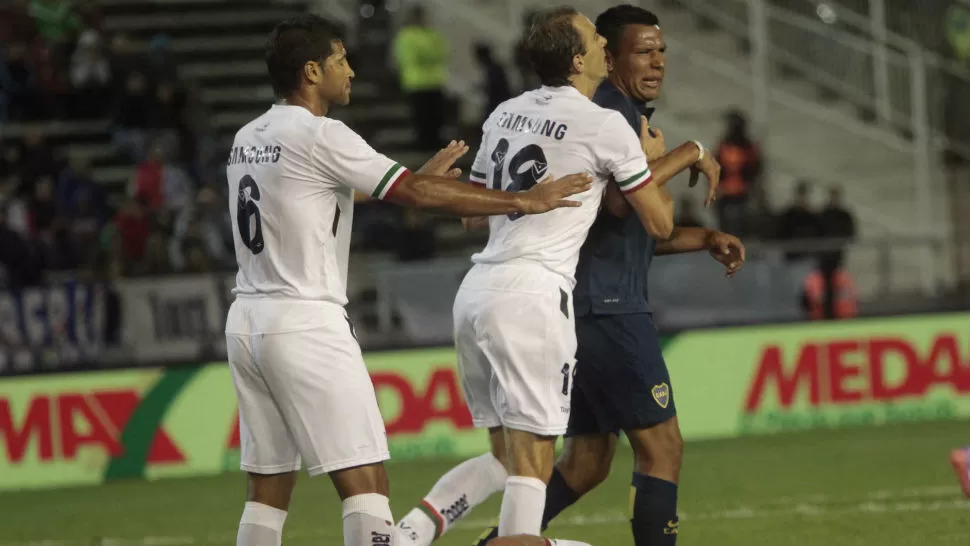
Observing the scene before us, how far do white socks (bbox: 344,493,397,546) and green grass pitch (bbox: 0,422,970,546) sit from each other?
2645mm

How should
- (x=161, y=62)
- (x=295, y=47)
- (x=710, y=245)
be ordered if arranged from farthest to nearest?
(x=161, y=62) < (x=710, y=245) < (x=295, y=47)

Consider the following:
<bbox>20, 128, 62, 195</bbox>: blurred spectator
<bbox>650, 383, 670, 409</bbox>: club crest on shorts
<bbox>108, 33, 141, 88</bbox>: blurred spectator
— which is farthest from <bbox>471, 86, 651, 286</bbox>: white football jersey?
<bbox>108, 33, 141, 88</bbox>: blurred spectator

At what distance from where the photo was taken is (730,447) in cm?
1233

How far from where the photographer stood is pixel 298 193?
229 inches

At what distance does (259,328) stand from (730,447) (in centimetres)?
713

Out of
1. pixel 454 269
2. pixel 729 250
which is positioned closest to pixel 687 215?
pixel 454 269

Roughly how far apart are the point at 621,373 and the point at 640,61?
1.28 metres

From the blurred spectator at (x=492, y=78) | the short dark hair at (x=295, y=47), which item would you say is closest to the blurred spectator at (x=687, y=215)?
the blurred spectator at (x=492, y=78)

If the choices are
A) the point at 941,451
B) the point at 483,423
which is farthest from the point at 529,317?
the point at 941,451

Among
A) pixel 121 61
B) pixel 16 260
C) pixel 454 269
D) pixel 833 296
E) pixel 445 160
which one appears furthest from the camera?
pixel 121 61

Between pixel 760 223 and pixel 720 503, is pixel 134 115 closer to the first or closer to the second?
pixel 760 223

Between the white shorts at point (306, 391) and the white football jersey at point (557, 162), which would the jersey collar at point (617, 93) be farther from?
the white shorts at point (306, 391)

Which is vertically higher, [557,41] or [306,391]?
[557,41]

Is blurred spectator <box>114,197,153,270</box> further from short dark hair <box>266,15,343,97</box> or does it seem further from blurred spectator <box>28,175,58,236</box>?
short dark hair <box>266,15,343,97</box>
